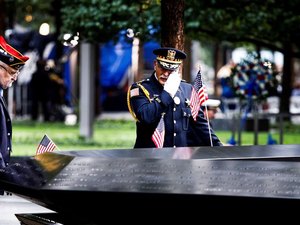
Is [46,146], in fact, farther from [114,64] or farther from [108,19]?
[114,64]

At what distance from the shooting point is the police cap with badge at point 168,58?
10.4 m

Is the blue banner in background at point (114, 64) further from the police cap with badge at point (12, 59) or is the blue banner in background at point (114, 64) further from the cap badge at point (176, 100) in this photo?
the police cap with badge at point (12, 59)

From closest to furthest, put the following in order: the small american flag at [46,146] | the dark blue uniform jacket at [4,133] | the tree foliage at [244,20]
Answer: the dark blue uniform jacket at [4,133] < the small american flag at [46,146] < the tree foliage at [244,20]

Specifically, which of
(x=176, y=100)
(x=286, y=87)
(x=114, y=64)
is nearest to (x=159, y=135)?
(x=176, y=100)

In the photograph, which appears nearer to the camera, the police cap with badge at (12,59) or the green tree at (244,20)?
the police cap with badge at (12,59)

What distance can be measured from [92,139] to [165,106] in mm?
14255

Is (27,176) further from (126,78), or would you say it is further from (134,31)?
(126,78)

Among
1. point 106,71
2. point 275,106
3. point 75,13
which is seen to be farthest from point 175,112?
point 275,106

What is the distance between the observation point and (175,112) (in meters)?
10.5

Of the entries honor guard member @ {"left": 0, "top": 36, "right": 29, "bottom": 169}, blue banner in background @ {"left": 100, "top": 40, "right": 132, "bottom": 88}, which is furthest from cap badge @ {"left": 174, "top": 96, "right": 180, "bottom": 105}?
blue banner in background @ {"left": 100, "top": 40, "right": 132, "bottom": 88}

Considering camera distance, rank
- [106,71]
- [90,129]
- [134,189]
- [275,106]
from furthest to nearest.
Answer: [275,106] < [106,71] < [90,129] < [134,189]

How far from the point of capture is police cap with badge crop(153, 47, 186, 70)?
408 inches

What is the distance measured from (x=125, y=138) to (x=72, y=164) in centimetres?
1887

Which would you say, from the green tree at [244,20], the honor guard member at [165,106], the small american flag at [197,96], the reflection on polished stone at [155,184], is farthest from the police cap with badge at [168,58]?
the green tree at [244,20]
